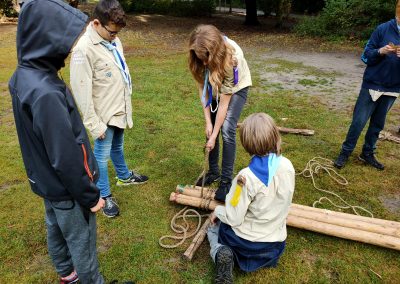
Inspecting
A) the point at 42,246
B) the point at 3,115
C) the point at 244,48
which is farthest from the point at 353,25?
the point at 42,246

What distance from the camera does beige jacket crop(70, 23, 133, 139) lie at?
2951 mm

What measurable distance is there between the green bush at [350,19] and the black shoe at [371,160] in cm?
1115

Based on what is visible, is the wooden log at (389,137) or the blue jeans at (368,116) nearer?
the blue jeans at (368,116)

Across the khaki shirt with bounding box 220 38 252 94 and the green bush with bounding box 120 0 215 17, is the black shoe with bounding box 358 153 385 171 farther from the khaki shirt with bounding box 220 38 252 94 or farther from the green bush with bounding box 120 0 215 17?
the green bush with bounding box 120 0 215 17

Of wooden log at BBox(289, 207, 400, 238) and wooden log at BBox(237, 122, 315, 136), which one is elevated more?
wooden log at BBox(289, 207, 400, 238)

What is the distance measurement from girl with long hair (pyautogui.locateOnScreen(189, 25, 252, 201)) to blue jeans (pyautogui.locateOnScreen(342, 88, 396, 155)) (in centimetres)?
184

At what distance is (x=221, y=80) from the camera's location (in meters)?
3.22

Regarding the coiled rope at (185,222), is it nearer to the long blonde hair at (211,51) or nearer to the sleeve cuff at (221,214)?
the sleeve cuff at (221,214)

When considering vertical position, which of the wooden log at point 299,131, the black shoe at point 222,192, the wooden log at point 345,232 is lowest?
the wooden log at point 299,131

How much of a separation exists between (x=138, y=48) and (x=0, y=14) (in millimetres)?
11684

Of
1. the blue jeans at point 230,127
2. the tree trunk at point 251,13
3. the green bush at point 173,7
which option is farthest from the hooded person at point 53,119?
the green bush at point 173,7

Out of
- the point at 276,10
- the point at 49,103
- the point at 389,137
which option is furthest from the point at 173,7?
the point at 49,103

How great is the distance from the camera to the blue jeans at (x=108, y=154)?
344 centimetres

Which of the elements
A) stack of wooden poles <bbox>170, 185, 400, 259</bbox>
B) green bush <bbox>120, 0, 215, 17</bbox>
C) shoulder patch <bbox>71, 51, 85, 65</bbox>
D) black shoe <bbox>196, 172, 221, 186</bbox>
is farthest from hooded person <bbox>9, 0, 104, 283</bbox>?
green bush <bbox>120, 0, 215, 17</bbox>
